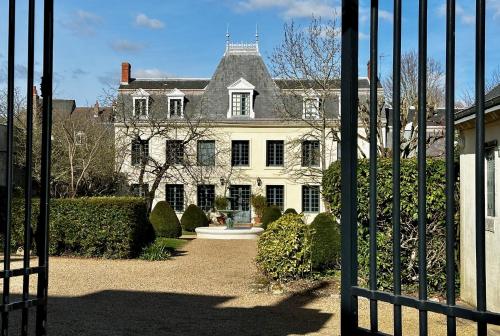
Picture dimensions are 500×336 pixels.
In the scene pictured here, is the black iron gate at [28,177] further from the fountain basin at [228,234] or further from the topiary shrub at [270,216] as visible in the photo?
the topiary shrub at [270,216]

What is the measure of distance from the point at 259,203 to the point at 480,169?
31.4m

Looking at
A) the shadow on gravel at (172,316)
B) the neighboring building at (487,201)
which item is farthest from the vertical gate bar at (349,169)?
the neighboring building at (487,201)

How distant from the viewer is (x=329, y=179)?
1115cm

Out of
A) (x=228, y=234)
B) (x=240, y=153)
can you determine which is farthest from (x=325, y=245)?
(x=240, y=153)

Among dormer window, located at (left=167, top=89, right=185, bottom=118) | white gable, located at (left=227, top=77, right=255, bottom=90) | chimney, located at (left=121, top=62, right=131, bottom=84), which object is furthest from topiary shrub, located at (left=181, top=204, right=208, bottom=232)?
chimney, located at (left=121, top=62, right=131, bottom=84)

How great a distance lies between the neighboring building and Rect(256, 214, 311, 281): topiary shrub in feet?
9.27

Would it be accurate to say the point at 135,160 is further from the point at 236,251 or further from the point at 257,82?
the point at 236,251

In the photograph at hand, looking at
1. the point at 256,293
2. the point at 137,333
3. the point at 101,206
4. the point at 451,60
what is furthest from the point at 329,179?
the point at 451,60

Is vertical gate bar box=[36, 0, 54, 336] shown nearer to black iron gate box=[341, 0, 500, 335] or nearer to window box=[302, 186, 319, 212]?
black iron gate box=[341, 0, 500, 335]

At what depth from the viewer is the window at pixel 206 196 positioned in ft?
112

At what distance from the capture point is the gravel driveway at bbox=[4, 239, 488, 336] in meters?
7.57

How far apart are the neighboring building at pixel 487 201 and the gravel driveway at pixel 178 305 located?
0.98m

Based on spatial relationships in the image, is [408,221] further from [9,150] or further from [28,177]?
[9,150]

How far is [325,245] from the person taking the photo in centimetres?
1196
